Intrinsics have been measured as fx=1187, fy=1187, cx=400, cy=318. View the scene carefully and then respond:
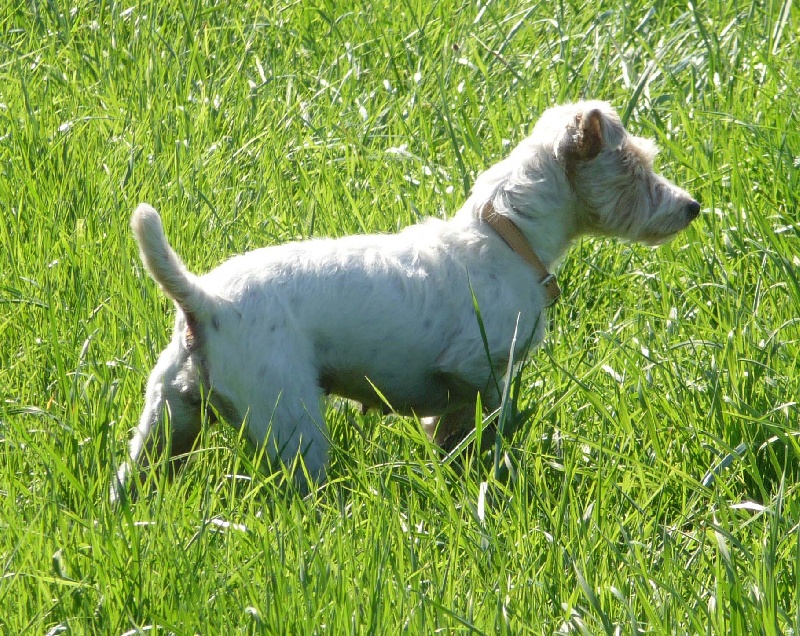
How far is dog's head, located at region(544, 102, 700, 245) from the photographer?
4.00 metres

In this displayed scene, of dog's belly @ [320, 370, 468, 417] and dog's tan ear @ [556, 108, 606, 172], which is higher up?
dog's tan ear @ [556, 108, 606, 172]

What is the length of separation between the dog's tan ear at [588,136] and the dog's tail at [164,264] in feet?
4.52

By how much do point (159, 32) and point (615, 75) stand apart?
252 cm

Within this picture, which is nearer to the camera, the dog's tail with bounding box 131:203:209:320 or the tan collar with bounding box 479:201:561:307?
the dog's tail with bounding box 131:203:209:320

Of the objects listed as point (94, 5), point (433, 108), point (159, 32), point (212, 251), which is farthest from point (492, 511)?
point (94, 5)

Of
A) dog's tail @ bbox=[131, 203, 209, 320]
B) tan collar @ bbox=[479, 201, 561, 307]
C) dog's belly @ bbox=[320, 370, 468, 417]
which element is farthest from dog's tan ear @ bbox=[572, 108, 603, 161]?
dog's tail @ bbox=[131, 203, 209, 320]

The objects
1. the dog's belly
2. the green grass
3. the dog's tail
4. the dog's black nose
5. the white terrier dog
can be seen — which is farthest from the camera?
the dog's black nose

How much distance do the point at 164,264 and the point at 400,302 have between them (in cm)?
77

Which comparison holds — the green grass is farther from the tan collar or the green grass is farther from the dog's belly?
the tan collar

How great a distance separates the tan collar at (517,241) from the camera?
3961 mm

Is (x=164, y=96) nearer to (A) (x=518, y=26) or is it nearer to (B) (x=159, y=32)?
(B) (x=159, y=32)

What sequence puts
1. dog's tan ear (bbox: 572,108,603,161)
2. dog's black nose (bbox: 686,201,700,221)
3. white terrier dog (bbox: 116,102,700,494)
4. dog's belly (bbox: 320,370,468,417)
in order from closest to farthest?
white terrier dog (bbox: 116,102,700,494) → dog's belly (bbox: 320,370,468,417) → dog's tan ear (bbox: 572,108,603,161) → dog's black nose (bbox: 686,201,700,221)

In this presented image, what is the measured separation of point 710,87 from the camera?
5695mm

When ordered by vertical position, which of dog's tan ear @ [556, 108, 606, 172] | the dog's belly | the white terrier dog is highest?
dog's tan ear @ [556, 108, 606, 172]
